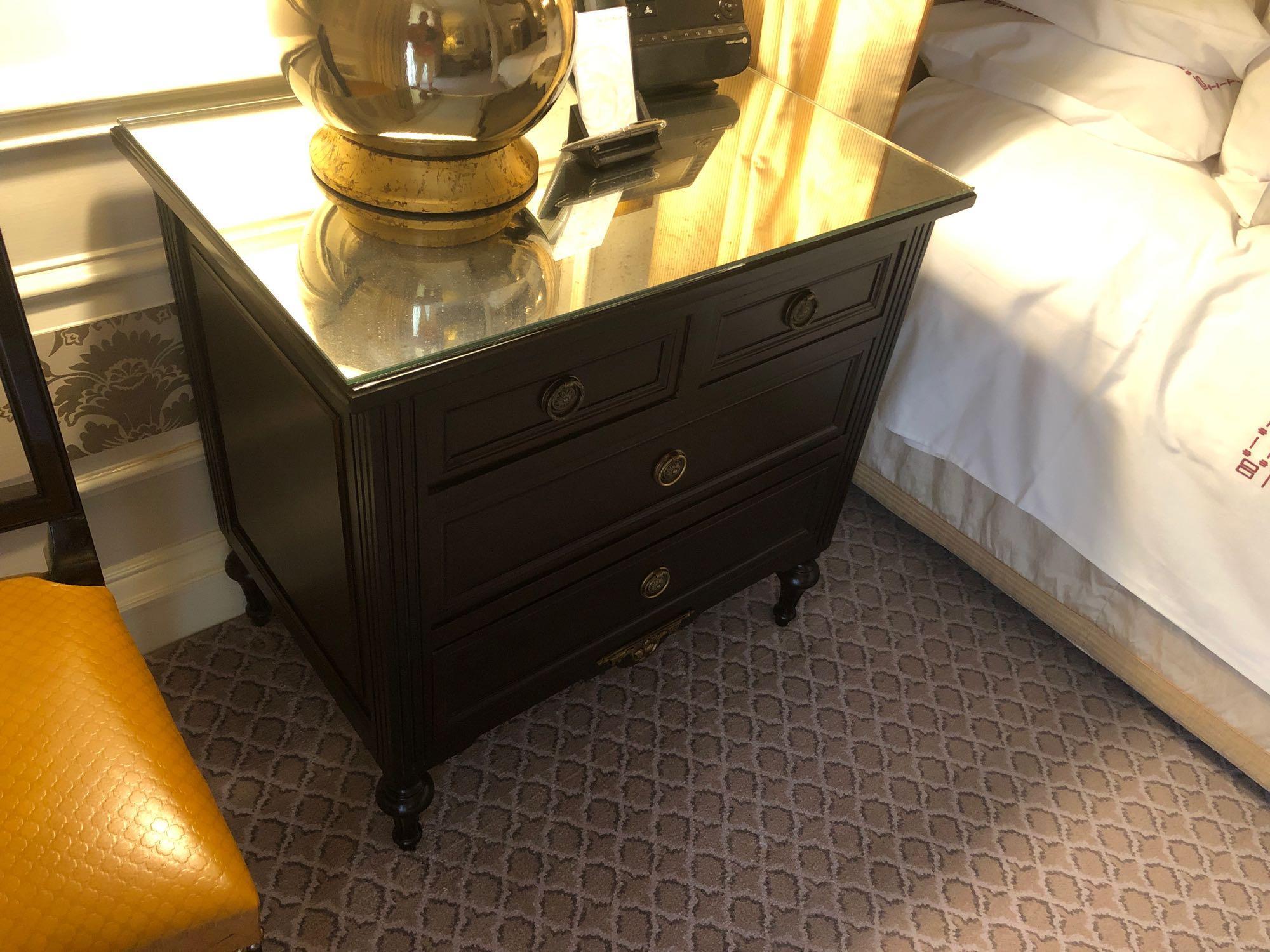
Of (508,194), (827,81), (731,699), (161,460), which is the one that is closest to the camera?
(508,194)

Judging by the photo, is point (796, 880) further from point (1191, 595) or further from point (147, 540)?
point (147, 540)

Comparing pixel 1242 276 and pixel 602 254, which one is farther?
pixel 1242 276

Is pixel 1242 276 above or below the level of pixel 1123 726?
above

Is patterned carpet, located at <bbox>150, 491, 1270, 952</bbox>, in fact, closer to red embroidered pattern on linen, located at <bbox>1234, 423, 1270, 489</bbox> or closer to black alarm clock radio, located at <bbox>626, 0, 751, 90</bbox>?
red embroidered pattern on linen, located at <bbox>1234, 423, 1270, 489</bbox>

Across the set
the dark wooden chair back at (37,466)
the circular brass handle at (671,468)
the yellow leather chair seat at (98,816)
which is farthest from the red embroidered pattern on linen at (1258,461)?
the dark wooden chair back at (37,466)

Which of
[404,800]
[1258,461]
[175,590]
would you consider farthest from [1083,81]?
[175,590]

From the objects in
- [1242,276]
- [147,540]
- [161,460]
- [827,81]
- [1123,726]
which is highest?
[827,81]

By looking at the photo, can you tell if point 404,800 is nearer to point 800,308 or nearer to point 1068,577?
point 800,308

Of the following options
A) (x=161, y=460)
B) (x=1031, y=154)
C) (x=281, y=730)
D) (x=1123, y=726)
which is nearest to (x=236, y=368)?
(x=161, y=460)

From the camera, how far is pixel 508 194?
0.92 metres

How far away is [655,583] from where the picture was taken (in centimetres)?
121

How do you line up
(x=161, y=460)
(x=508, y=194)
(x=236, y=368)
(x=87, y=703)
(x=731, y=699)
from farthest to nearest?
(x=731, y=699), (x=161, y=460), (x=236, y=368), (x=508, y=194), (x=87, y=703)

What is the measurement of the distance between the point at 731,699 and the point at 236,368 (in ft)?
2.71

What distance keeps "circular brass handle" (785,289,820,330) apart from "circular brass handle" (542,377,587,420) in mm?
276
